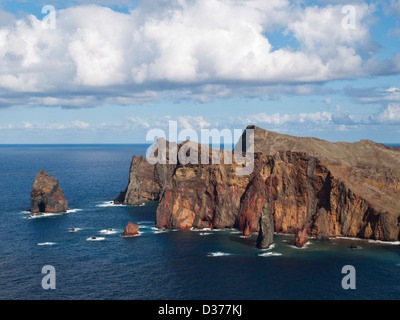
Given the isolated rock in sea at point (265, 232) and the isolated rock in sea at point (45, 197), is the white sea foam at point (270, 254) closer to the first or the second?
the isolated rock in sea at point (265, 232)

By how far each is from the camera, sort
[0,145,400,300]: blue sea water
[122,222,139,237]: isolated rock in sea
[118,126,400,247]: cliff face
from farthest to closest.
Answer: [122,222,139,237]: isolated rock in sea, [118,126,400,247]: cliff face, [0,145,400,300]: blue sea water

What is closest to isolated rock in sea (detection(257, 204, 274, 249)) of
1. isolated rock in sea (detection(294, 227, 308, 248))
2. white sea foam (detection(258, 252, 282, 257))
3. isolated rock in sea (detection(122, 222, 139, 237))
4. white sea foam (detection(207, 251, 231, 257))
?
white sea foam (detection(258, 252, 282, 257))

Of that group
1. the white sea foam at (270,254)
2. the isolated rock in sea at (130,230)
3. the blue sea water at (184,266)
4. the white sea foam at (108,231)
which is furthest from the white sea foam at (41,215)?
the white sea foam at (270,254)

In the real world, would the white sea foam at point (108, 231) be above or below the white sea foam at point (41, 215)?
below

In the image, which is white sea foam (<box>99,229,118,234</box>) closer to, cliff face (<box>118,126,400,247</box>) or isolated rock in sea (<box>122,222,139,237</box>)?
isolated rock in sea (<box>122,222,139,237</box>)

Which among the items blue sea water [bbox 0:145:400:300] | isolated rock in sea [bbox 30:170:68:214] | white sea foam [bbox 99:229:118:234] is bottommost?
blue sea water [bbox 0:145:400:300]

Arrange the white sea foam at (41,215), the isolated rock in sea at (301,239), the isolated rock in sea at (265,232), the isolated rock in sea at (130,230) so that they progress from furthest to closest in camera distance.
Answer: the white sea foam at (41,215) < the isolated rock in sea at (130,230) < the isolated rock in sea at (301,239) < the isolated rock in sea at (265,232)

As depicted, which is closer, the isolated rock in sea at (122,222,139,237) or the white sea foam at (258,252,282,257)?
the white sea foam at (258,252,282,257)
